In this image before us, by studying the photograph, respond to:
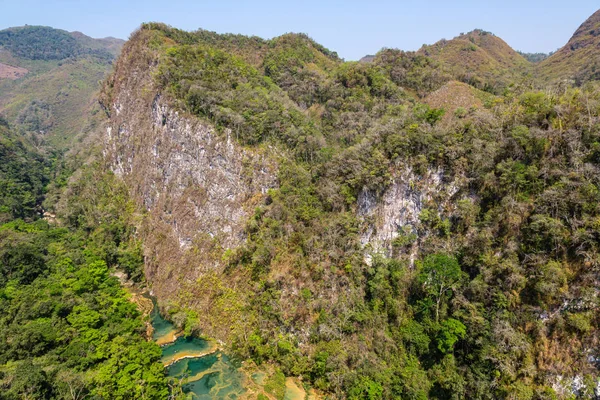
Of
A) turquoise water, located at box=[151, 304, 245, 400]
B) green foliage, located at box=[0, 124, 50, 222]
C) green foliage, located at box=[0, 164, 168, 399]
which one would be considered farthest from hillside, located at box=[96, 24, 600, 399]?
green foliage, located at box=[0, 124, 50, 222]

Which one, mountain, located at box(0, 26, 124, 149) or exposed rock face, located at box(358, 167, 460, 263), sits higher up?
mountain, located at box(0, 26, 124, 149)

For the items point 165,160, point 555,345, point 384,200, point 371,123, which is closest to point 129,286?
point 165,160

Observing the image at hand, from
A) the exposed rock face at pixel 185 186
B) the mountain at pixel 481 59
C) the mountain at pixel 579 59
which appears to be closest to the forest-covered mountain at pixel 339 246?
the exposed rock face at pixel 185 186

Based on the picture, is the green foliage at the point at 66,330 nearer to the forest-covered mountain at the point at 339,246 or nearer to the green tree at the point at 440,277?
the forest-covered mountain at the point at 339,246

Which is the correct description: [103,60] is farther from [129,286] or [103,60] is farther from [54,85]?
[129,286]

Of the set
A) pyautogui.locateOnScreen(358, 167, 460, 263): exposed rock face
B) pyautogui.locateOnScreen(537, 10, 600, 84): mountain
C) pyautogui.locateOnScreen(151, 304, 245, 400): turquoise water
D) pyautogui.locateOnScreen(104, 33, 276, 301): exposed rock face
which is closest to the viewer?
pyautogui.locateOnScreen(151, 304, 245, 400): turquoise water

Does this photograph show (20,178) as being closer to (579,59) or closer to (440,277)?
(440,277)

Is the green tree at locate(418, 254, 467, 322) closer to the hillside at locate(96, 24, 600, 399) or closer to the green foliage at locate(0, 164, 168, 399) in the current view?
the hillside at locate(96, 24, 600, 399)
